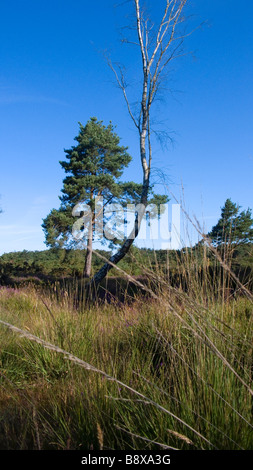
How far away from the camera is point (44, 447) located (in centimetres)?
212

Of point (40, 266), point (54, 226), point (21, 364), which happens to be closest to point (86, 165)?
point (54, 226)

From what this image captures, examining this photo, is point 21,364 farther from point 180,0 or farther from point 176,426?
point 180,0

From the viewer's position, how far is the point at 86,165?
75.9 feet

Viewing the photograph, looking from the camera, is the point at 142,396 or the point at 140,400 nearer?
the point at 140,400
